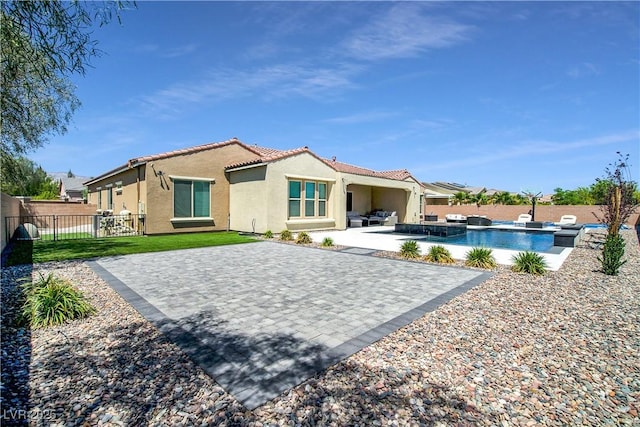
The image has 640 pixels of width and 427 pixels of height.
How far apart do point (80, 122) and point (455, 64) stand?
18313mm

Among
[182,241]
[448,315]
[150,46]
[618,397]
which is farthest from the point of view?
[182,241]

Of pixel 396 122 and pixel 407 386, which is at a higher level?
pixel 396 122

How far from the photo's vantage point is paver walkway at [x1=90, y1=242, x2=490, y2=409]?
401 centimetres

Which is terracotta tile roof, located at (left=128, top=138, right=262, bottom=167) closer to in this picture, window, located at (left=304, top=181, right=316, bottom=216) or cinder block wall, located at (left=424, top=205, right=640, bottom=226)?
window, located at (left=304, top=181, right=316, bottom=216)

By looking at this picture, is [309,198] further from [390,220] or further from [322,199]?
[390,220]

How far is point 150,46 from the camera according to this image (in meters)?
12.9

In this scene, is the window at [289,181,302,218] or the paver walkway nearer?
the paver walkway

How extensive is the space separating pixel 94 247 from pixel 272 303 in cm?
1120

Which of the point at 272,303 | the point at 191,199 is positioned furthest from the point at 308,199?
the point at 272,303

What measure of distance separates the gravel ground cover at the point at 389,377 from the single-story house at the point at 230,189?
1292 cm

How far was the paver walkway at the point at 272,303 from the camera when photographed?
401 centimetres

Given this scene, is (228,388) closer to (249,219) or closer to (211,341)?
(211,341)

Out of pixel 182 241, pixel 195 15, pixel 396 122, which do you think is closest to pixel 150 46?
pixel 195 15

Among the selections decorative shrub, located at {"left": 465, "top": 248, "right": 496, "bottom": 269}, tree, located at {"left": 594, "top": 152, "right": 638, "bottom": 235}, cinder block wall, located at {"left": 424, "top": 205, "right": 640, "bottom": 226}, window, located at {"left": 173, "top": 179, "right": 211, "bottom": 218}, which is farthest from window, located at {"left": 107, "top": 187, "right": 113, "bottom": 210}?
cinder block wall, located at {"left": 424, "top": 205, "right": 640, "bottom": 226}
